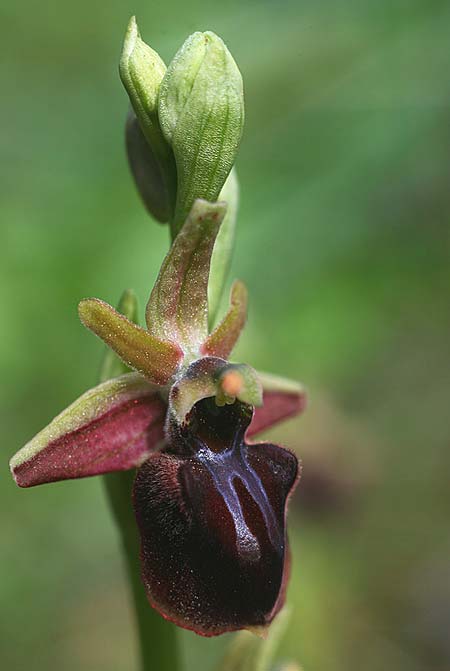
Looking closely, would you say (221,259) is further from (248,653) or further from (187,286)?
(248,653)

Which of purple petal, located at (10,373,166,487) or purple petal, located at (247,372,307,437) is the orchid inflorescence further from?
purple petal, located at (247,372,307,437)

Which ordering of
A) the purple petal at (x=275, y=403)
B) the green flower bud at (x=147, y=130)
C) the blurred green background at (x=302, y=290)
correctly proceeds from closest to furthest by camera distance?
the green flower bud at (x=147, y=130) < the purple petal at (x=275, y=403) < the blurred green background at (x=302, y=290)

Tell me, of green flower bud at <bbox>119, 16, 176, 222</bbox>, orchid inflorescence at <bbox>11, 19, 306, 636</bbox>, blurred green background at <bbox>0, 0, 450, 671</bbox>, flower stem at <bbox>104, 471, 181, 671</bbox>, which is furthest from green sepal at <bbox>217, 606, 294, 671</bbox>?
blurred green background at <bbox>0, 0, 450, 671</bbox>

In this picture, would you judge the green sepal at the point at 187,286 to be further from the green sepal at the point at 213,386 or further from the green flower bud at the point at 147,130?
the green flower bud at the point at 147,130

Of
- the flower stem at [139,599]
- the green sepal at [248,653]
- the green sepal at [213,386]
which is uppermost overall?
the green sepal at [213,386]

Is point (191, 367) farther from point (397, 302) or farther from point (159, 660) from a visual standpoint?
point (397, 302)

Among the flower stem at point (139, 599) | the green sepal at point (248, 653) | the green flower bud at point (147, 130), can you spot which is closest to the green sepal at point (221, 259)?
the green flower bud at point (147, 130)
